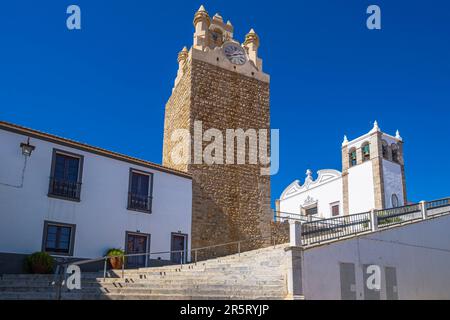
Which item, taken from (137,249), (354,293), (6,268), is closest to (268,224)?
(137,249)

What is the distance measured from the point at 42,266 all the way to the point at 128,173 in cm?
471

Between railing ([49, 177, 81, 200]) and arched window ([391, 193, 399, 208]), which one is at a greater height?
arched window ([391, 193, 399, 208])

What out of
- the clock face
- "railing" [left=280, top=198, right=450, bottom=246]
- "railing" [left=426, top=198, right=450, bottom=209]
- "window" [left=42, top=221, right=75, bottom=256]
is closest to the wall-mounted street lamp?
"window" [left=42, top=221, right=75, bottom=256]

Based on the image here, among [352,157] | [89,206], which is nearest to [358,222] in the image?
[89,206]

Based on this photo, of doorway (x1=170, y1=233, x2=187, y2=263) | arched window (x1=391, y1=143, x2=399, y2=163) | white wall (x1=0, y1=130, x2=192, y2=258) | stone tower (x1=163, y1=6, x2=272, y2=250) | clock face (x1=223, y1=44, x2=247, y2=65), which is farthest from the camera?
arched window (x1=391, y1=143, x2=399, y2=163)

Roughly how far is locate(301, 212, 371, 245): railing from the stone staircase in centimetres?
116

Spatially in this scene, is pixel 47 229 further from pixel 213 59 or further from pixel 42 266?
pixel 213 59

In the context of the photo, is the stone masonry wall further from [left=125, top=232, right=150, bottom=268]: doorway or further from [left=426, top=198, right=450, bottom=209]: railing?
[left=426, top=198, right=450, bottom=209]: railing

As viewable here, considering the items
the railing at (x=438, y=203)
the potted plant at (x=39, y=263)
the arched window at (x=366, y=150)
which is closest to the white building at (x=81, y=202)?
the potted plant at (x=39, y=263)

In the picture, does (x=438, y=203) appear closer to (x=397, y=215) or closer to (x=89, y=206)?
(x=397, y=215)

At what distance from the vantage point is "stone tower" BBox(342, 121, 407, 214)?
28938 mm
